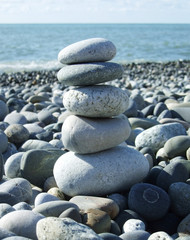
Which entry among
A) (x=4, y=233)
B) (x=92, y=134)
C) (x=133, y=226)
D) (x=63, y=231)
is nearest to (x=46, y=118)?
(x=92, y=134)

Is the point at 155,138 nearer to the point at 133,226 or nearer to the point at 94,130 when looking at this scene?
the point at 94,130

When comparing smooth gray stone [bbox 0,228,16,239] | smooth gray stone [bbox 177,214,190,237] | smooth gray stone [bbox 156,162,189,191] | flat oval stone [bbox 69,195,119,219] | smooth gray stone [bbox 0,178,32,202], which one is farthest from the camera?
smooth gray stone [bbox 156,162,189,191]

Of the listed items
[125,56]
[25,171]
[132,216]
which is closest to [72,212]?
[132,216]

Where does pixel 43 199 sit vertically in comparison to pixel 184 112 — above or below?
above

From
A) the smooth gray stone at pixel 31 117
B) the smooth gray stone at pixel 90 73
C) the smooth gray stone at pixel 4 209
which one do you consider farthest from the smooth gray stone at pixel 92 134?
the smooth gray stone at pixel 31 117

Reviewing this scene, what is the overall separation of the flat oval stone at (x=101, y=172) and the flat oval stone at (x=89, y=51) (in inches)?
37.6

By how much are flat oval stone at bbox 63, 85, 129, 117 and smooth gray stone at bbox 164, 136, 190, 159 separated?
104cm

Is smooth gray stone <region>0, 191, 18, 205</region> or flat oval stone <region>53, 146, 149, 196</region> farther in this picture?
flat oval stone <region>53, 146, 149, 196</region>

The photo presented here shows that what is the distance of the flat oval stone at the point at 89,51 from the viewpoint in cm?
384

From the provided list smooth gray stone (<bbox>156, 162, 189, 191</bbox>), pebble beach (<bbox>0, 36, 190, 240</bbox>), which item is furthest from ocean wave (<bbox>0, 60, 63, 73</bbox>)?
smooth gray stone (<bbox>156, 162, 189, 191</bbox>)

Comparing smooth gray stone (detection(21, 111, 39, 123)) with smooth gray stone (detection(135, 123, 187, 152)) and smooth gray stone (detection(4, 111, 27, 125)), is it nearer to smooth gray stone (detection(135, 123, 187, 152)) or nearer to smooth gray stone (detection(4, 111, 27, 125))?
smooth gray stone (detection(4, 111, 27, 125))

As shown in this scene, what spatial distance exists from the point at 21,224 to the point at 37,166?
1544 mm

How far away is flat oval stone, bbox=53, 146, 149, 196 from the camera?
150 inches

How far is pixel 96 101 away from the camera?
380 cm
